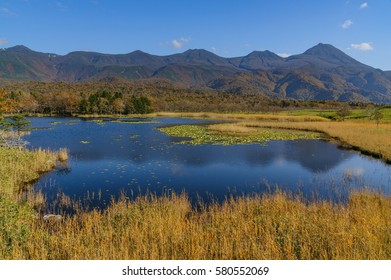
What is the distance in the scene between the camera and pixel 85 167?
30.5 meters

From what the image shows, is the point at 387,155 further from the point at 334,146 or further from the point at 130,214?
the point at 130,214

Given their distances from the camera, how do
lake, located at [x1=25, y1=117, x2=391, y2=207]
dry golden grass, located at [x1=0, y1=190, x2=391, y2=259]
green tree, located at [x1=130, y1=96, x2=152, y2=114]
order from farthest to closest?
1. green tree, located at [x1=130, y1=96, x2=152, y2=114]
2. lake, located at [x1=25, y1=117, x2=391, y2=207]
3. dry golden grass, located at [x1=0, y1=190, x2=391, y2=259]

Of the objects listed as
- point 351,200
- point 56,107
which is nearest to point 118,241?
point 351,200

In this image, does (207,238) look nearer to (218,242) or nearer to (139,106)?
(218,242)

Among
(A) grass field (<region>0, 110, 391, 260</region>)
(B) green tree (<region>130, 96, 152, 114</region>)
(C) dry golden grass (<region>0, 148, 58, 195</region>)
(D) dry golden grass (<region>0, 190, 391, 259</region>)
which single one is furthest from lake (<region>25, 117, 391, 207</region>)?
(B) green tree (<region>130, 96, 152, 114</region>)

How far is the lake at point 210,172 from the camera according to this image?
73.3 feet

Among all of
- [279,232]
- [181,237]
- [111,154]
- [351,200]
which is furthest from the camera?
[111,154]

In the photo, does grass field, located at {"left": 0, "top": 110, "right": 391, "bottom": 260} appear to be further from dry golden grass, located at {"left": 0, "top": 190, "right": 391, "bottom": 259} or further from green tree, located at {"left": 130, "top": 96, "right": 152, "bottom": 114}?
→ green tree, located at {"left": 130, "top": 96, "right": 152, "bottom": 114}

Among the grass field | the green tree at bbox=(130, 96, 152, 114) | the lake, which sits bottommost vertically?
the lake

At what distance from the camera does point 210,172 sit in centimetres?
2867

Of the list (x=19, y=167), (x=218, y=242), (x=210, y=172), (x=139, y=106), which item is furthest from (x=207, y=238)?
(x=139, y=106)

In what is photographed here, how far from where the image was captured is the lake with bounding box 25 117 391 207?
73.3 feet

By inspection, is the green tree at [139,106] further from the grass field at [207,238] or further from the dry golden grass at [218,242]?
the dry golden grass at [218,242]

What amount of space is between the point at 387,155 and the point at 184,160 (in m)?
22.9
